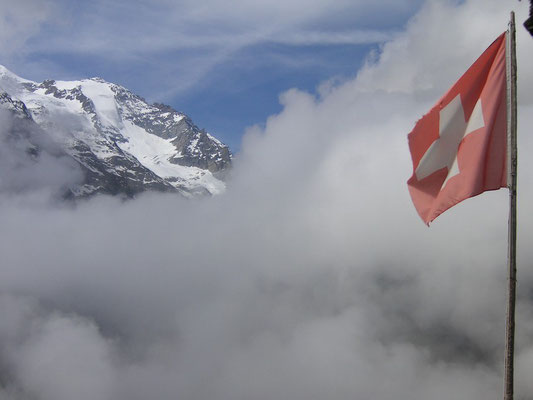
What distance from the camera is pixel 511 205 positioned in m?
17.1

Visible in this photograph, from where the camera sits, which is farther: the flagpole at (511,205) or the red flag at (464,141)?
the red flag at (464,141)

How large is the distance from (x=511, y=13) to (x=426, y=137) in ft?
19.0

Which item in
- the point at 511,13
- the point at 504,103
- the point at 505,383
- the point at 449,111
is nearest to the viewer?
the point at 505,383

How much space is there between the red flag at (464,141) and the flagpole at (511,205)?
3.13 feet

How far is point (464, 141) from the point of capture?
20812 millimetres

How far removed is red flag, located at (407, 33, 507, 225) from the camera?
19125mm

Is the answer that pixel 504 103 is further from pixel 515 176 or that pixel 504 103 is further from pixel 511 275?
pixel 511 275

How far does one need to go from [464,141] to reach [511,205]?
4.40 m

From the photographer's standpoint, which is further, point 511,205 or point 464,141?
point 464,141

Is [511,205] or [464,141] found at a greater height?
[464,141]

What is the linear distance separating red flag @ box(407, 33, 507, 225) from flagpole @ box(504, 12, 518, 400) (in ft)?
3.13

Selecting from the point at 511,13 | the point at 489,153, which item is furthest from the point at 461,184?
the point at 511,13

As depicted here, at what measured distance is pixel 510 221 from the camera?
17109 millimetres

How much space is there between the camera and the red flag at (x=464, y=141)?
1912cm
